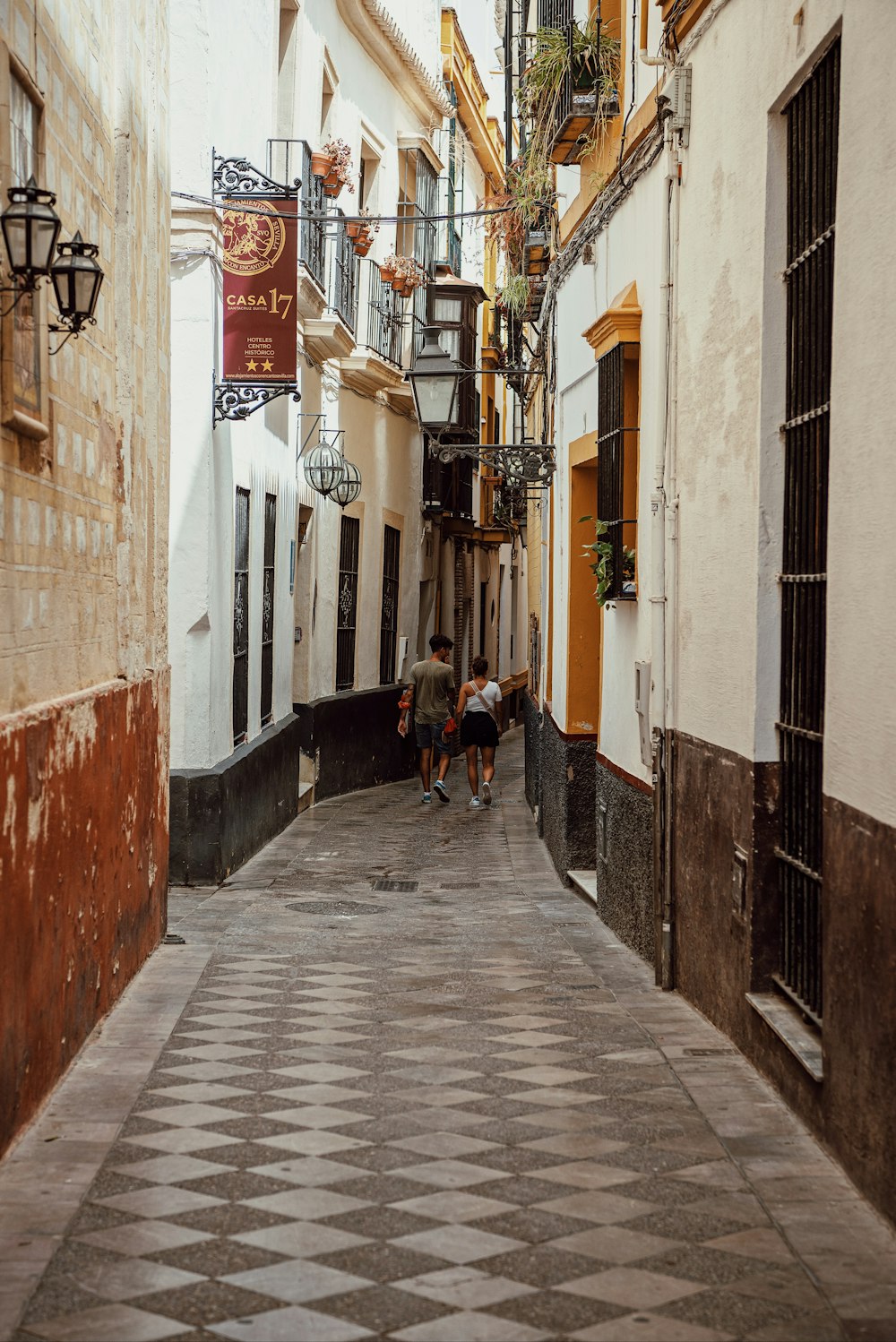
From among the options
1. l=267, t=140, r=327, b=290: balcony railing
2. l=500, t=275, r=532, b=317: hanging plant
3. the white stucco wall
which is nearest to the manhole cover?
the white stucco wall

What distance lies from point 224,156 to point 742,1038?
8.42 meters

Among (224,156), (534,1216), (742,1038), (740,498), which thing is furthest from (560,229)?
(534,1216)

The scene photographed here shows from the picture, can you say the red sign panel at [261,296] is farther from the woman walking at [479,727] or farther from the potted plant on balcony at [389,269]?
the potted plant on balcony at [389,269]

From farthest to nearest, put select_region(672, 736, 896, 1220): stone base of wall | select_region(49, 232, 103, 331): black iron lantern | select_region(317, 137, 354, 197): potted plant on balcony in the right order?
select_region(317, 137, 354, 197): potted plant on balcony, select_region(49, 232, 103, 331): black iron lantern, select_region(672, 736, 896, 1220): stone base of wall

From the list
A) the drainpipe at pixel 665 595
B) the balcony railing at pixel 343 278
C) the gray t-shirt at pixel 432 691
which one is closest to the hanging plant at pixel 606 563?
the drainpipe at pixel 665 595

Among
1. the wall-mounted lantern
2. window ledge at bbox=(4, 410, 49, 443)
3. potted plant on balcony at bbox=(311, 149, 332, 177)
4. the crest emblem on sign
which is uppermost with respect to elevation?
potted plant on balcony at bbox=(311, 149, 332, 177)

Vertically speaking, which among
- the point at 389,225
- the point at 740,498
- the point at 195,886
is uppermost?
the point at 389,225

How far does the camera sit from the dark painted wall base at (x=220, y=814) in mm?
11820

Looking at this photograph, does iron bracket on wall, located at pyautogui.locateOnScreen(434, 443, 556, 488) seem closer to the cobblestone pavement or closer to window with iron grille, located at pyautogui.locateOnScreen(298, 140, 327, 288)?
window with iron grille, located at pyautogui.locateOnScreen(298, 140, 327, 288)

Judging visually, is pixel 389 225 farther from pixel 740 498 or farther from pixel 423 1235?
pixel 423 1235

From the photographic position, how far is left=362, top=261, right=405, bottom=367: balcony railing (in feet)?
65.5

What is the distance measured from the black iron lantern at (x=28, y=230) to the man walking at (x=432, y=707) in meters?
14.1

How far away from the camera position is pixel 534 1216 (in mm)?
4664

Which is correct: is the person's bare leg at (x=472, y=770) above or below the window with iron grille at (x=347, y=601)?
below
